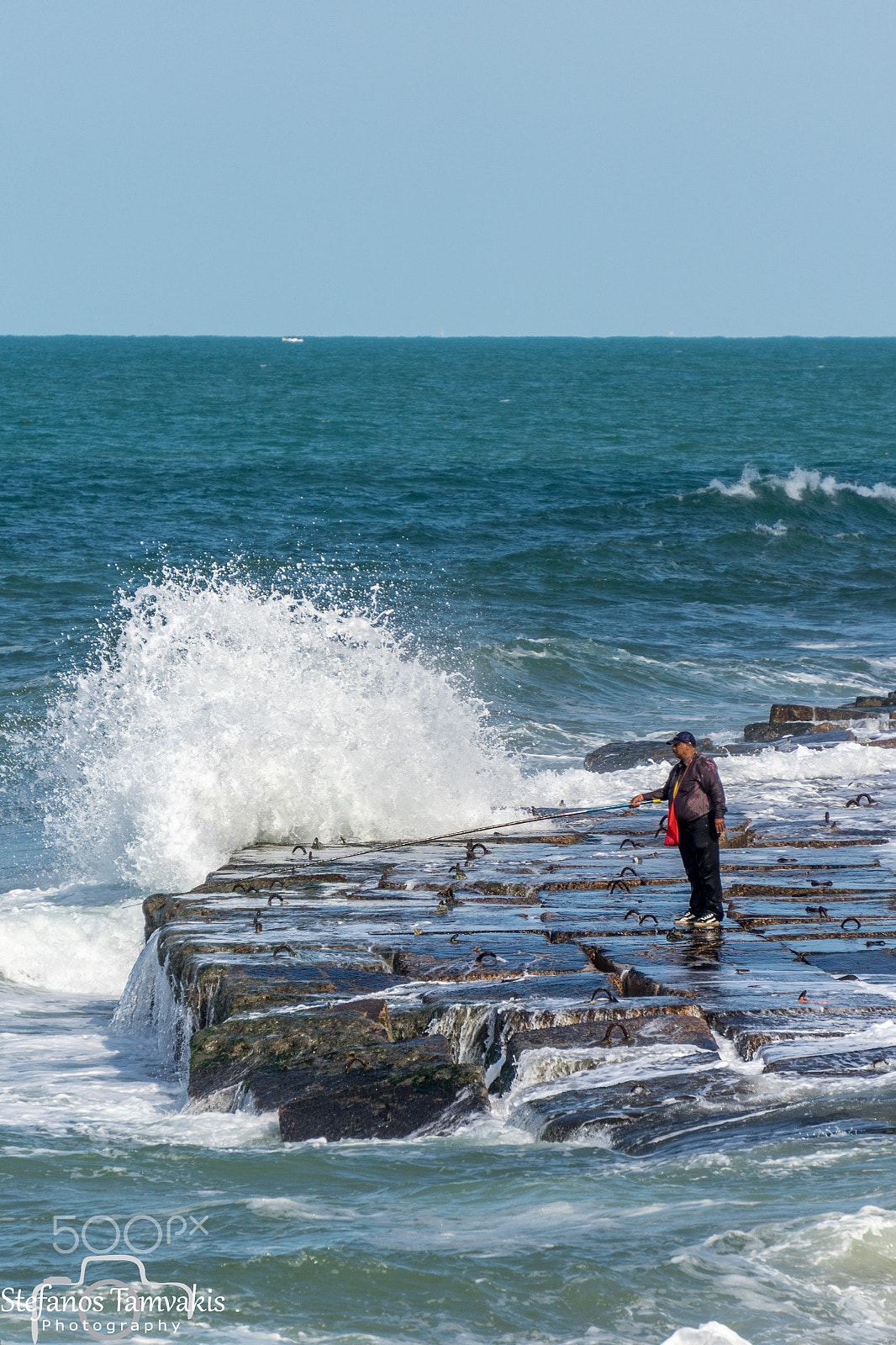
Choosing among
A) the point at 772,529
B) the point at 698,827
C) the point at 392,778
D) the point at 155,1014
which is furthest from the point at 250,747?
the point at 772,529

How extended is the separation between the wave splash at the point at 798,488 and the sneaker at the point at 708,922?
29.9m

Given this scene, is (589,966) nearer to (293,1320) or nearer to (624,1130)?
(624,1130)

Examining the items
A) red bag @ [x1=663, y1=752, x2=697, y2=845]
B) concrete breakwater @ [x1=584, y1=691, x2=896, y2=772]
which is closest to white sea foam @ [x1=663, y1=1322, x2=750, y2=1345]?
red bag @ [x1=663, y1=752, x2=697, y2=845]


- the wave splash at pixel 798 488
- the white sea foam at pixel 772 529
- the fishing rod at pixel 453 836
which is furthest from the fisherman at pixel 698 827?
the wave splash at pixel 798 488

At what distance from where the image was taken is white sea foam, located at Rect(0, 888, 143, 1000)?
969cm

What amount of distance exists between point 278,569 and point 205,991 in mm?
19929

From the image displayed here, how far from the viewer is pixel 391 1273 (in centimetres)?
483

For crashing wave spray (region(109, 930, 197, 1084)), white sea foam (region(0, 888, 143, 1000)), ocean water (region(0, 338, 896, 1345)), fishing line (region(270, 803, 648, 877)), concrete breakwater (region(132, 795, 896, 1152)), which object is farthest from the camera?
fishing line (region(270, 803, 648, 877))

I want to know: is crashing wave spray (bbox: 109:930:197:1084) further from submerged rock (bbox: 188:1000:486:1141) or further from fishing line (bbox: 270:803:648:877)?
fishing line (bbox: 270:803:648:877)

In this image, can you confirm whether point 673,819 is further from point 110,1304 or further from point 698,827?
point 110,1304

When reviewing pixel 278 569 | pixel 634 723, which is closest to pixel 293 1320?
pixel 634 723

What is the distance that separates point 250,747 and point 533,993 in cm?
524

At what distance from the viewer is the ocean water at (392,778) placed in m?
4.78

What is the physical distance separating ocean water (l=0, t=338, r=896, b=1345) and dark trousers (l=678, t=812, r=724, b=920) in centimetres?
215
